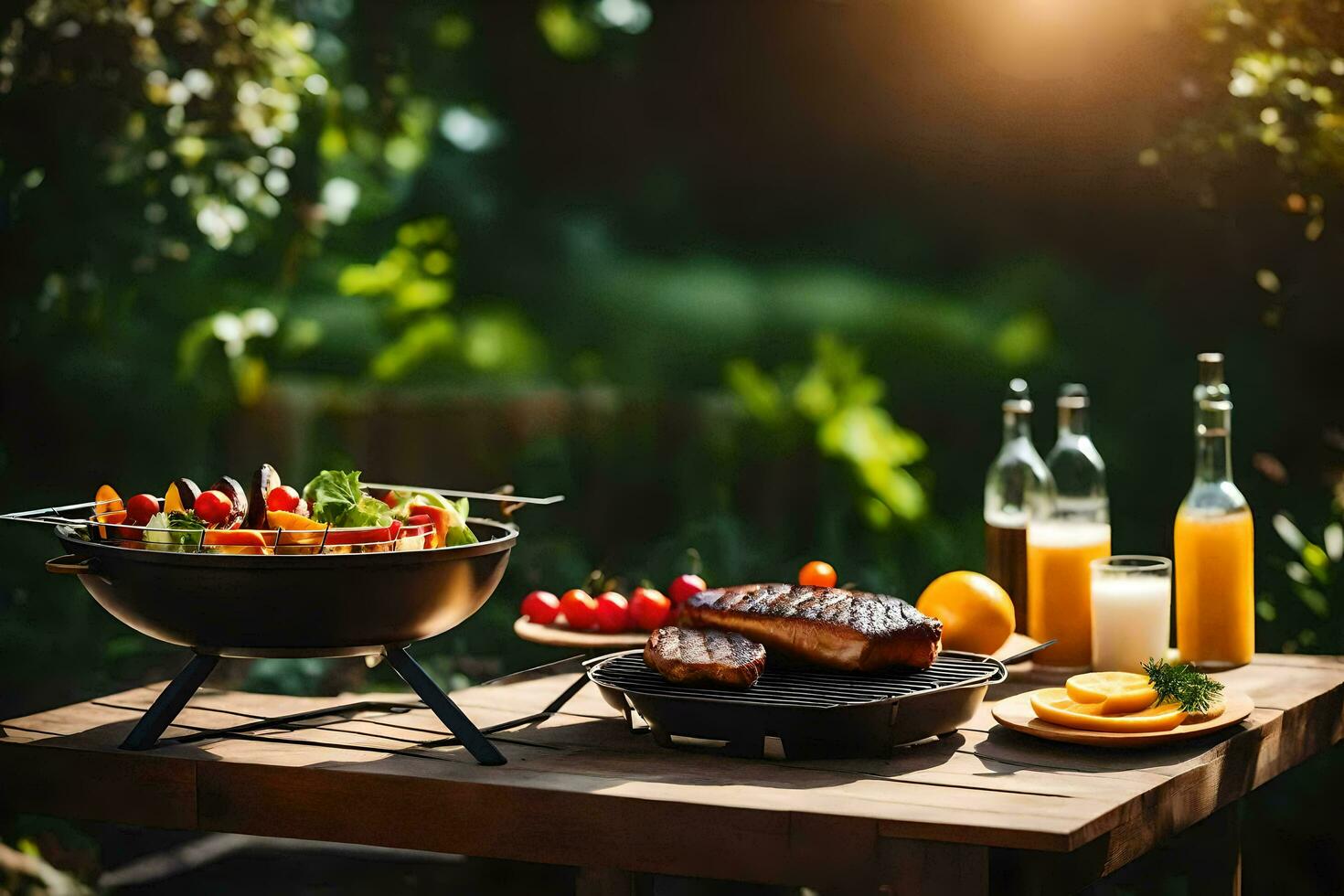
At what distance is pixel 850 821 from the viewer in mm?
1681

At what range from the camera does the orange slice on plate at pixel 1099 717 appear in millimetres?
1979

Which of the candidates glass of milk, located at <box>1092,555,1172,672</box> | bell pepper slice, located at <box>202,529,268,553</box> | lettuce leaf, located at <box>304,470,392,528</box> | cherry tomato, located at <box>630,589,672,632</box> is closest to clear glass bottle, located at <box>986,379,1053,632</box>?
glass of milk, located at <box>1092,555,1172,672</box>

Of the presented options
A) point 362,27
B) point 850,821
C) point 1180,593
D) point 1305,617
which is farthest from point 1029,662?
point 362,27

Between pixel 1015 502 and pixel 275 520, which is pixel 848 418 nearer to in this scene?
pixel 1015 502

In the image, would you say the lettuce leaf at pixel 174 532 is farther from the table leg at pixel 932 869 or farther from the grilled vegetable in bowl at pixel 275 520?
the table leg at pixel 932 869

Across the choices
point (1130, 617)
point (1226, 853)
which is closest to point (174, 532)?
point (1130, 617)

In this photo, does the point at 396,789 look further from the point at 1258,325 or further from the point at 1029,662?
the point at 1258,325

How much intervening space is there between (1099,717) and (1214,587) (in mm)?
568

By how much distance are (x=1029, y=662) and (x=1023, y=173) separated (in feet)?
6.61

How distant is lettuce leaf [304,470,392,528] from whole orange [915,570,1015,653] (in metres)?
0.82

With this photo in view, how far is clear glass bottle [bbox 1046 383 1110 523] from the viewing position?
2559mm

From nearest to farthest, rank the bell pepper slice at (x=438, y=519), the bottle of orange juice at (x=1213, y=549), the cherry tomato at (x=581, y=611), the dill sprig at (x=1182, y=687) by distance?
the dill sprig at (x=1182, y=687) < the bell pepper slice at (x=438, y=519) < the bottle of orange juice at (x=1213, y=549) < the cherry tomato at (x=581, y=611)

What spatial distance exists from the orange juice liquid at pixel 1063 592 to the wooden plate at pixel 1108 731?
394 mm

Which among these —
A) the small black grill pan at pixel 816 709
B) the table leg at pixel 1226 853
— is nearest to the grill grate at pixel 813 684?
the small black grill pan at pixel 816 709
